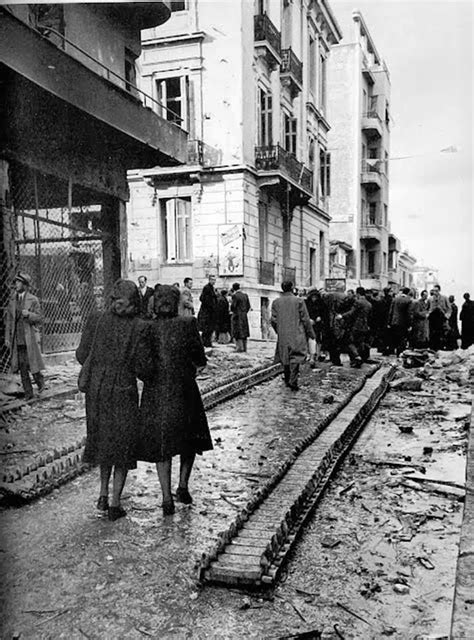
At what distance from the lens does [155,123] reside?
11383 mm

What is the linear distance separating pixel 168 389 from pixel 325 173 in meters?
25.8

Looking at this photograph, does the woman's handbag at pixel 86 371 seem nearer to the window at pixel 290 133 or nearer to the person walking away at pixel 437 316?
the person walking away at pixel 437 316

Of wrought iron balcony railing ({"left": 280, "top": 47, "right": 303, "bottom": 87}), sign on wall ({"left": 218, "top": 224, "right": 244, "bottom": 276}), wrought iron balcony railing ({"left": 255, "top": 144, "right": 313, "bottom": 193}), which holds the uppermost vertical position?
wrought iron balcony railing ({"left": 280, "top": 47, "right": 303, "bottom": 87})

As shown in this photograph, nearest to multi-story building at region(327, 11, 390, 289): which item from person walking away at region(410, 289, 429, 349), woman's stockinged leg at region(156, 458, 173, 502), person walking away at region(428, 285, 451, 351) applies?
person walking away at region(428, 285, 451, 351)

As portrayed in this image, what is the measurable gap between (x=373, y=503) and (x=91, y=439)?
2.36 metres

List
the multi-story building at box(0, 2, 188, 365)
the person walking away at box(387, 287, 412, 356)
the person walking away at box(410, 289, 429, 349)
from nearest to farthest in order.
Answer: the multi-story building at box(0, 2, 188, 365), the person walking away at box(387, 287, 412, 356), the person walking away at box(410, 289, 429, 349)

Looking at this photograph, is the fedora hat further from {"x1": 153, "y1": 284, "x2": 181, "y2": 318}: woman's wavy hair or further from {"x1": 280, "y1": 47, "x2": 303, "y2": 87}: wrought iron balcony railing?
{"x1": 280, "y1": 47, "x2": 303, "y2": 87}: wrought iron balcony railing

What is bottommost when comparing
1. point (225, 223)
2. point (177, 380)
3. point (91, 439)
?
point (91, 439)

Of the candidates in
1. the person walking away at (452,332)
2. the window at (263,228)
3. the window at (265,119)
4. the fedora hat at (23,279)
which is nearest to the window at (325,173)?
the window at (265,119)

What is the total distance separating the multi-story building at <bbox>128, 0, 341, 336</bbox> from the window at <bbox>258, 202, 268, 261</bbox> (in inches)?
1.5

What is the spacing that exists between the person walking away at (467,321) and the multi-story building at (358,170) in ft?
20.4

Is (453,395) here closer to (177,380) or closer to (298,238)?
(177,380)

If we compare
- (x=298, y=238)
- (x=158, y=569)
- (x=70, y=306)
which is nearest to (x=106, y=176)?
(x=70, y=306)

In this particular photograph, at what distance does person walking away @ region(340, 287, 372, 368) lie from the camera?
39.7 ft
